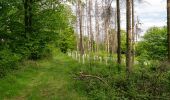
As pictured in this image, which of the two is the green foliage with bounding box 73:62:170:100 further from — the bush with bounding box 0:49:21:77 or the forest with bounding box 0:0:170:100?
the bush with bounding box 0:49:21:77

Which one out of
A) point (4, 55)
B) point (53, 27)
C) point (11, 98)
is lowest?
point (11, 98)

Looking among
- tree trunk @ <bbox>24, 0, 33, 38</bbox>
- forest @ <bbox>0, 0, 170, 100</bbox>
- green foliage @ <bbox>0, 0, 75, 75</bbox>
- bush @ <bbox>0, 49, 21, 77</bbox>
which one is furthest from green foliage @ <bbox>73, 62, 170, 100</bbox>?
tree trunk @ <bbox>24, 0, 33, 38</bbox>

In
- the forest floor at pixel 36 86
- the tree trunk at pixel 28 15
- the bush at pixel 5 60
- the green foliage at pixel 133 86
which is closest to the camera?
the green foliage at pixel 133 86

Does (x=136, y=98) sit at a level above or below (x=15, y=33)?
below

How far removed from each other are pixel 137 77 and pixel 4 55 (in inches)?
324

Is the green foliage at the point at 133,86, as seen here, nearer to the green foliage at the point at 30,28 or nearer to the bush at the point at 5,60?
the bush at the point at 5,60

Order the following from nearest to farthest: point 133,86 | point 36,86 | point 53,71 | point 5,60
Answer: point 133,86 < point 36,86 < point 5,60 < point 53,71

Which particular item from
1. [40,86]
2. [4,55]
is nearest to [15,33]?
[4,55]

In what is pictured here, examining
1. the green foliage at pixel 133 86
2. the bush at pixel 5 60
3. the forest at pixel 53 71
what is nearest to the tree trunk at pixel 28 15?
the forest at pixel 53 71

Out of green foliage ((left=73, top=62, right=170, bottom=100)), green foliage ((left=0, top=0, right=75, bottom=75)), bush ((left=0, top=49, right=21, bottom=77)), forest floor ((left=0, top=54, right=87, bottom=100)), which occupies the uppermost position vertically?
green foliage ((left=0, top=0, right=75, bottom=75))

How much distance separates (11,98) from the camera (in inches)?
634

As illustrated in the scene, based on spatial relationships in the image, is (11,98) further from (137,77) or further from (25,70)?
(25,70)

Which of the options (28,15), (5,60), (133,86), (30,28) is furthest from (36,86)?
(28,15)

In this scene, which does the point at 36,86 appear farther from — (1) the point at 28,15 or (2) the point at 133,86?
(1) the point at 28,15
